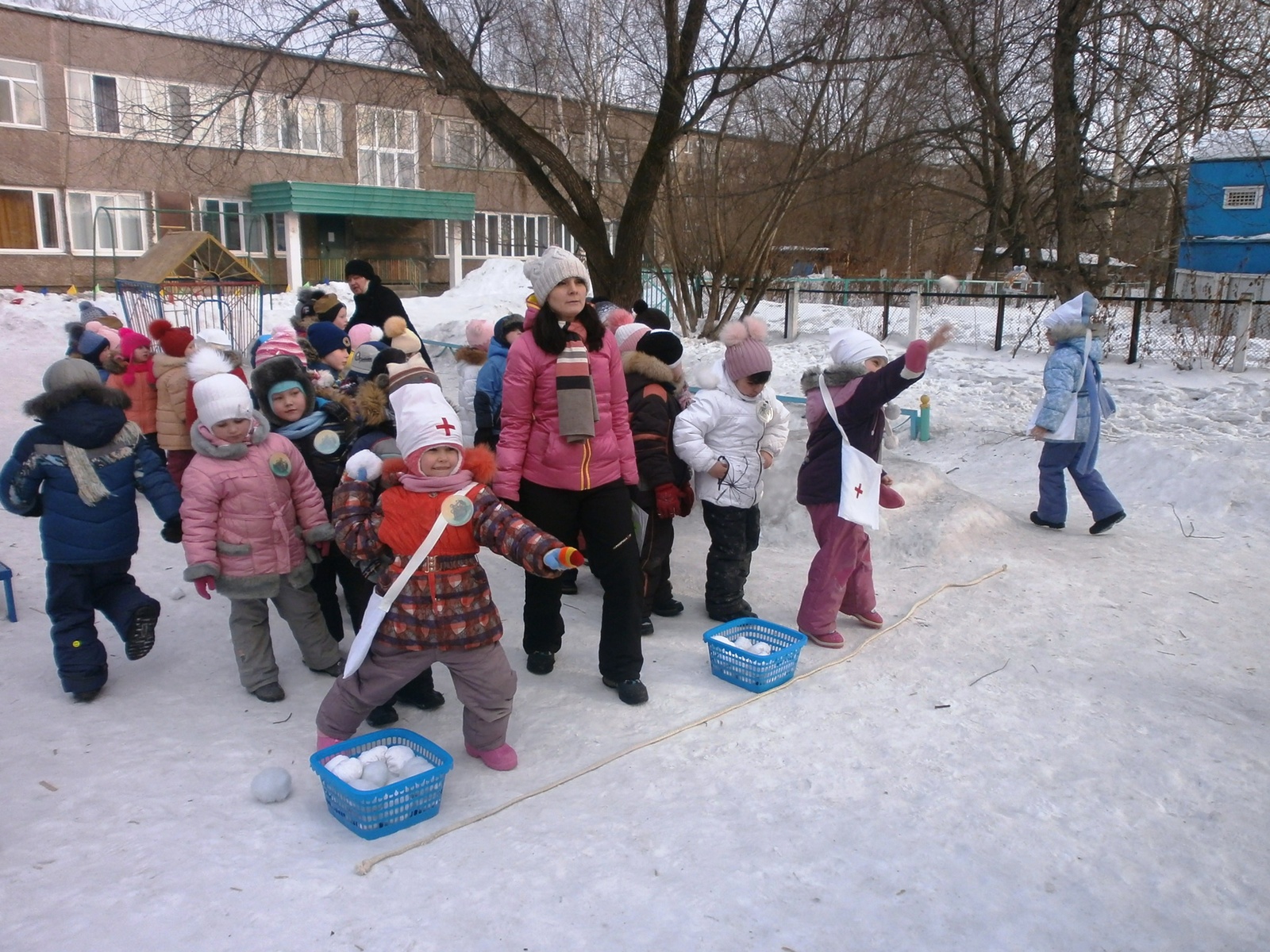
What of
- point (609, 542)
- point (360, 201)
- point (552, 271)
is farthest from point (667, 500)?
point (360, 201)

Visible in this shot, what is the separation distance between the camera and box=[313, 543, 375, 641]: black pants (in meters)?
4.34

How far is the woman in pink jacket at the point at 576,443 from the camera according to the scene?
12.7 feet

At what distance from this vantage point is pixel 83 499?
3971 millimetres

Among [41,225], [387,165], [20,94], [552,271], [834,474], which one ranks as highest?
[20,94]

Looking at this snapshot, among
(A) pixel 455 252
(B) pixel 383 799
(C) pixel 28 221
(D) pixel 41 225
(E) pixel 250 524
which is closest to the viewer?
(B) pixel 383 799

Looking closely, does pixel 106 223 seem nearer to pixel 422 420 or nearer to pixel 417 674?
pixel 422 420

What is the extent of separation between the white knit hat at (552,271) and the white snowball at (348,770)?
1972 millimetres

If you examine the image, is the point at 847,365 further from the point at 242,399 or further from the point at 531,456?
the point at 242,399

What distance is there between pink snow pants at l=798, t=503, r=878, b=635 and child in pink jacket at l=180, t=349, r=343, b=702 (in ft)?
7.65

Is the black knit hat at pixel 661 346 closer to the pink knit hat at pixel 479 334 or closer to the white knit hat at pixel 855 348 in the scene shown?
the white knit hat at pixel 855 348

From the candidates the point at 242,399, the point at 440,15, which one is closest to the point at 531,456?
the point at 242,399

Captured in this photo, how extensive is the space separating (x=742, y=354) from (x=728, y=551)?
3.42ft

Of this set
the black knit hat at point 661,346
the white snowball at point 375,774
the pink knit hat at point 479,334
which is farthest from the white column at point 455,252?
the white snowball at point 375,774

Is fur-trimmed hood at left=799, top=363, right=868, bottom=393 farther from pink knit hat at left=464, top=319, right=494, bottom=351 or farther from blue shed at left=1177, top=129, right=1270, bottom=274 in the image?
blue shed at left=1177, top=129, right=1270, bottom=274
